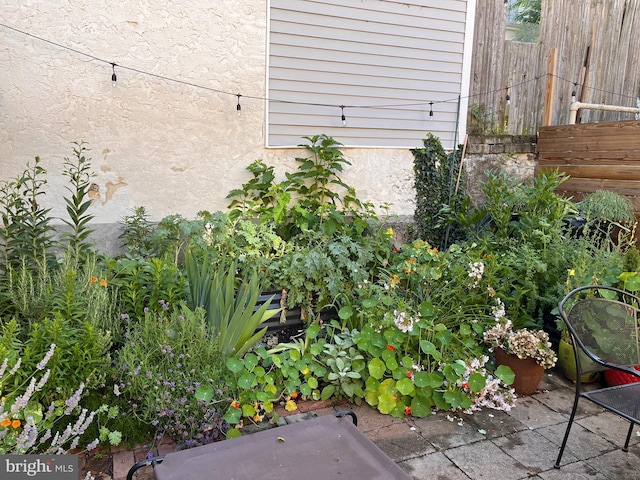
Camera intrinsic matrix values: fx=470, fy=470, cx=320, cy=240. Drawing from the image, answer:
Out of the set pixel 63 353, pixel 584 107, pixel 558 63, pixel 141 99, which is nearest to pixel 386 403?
pixel 63 353

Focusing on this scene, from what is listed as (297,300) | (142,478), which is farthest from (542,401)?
(142,478)

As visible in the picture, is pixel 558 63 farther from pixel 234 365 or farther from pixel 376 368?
pixel 234 365

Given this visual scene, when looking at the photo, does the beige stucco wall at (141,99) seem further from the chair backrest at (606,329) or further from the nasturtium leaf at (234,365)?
the chair backrest at (606,329)

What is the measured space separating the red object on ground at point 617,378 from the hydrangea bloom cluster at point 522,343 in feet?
1.40

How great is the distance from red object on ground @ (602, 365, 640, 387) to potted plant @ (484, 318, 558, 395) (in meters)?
0.43

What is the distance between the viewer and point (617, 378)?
3.22 m

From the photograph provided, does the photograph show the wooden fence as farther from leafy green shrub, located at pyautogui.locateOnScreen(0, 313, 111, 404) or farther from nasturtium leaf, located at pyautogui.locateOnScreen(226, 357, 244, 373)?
leafy green shrub, located at pyautogui.locateOnScreen(0, 313, 111, 404)

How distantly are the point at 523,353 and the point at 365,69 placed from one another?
294cm

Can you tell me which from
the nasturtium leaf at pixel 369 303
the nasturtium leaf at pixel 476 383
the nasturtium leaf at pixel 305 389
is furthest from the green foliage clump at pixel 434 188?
the nasturtium leaf at pixel 305 389

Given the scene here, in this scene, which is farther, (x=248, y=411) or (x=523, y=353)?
(x=523, y=353)

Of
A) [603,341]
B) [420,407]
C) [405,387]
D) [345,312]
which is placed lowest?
[420,407]

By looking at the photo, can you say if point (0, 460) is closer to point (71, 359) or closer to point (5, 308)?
point (71, 359)

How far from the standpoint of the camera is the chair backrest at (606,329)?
2.43 meters

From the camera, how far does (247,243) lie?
3811mm
